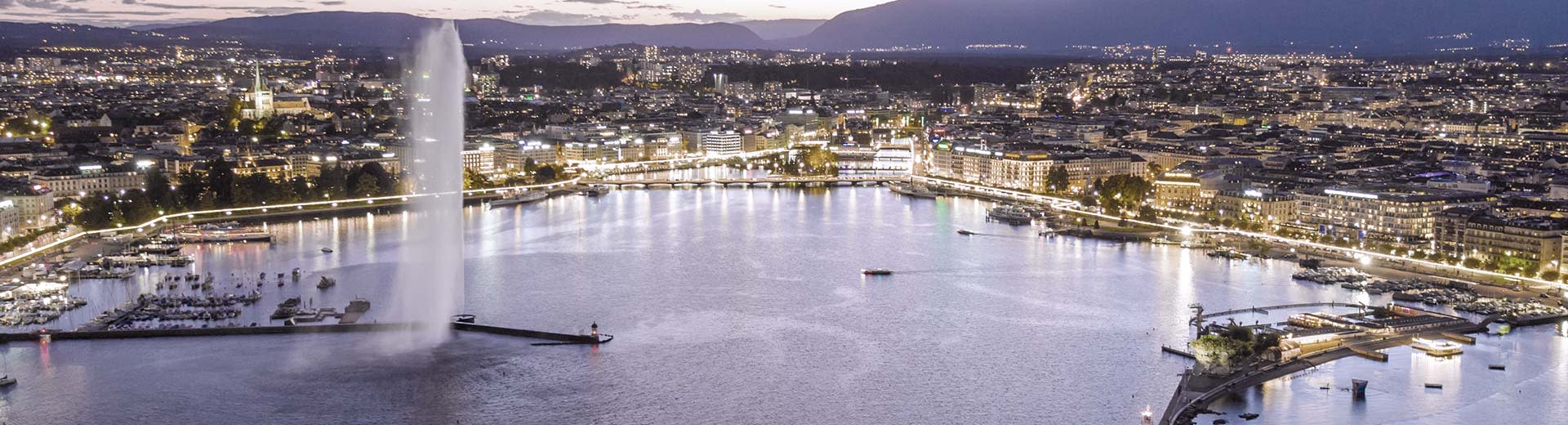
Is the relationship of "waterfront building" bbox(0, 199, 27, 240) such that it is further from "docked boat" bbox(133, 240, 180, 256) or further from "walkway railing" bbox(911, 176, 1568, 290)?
"walkway railing" bbox(911, 176, 1568, 290)

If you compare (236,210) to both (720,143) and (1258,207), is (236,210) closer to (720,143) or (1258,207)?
(1258,207)

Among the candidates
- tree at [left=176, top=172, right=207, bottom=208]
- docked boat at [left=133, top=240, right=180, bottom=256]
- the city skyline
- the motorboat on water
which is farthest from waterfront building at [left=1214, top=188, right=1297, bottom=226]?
tree at [left=176, top=172, right=207, bottom=208]

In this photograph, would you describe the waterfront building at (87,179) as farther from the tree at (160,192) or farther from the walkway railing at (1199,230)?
the walkway railing at (1199,230)

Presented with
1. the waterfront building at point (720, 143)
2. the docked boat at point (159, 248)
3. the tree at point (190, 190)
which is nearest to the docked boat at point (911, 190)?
the waterfront building at point (720, 143)

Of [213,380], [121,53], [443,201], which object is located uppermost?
[121,53]

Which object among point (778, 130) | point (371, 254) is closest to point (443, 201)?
point (371, 254)

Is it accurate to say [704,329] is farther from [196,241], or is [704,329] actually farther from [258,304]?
[196,241]
